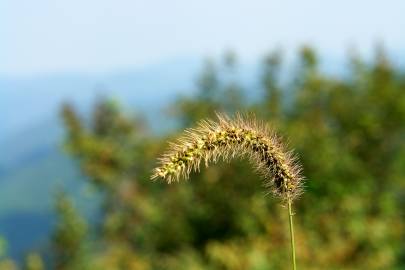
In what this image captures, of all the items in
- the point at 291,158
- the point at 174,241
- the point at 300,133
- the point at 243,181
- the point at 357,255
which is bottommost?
the point at 291,158

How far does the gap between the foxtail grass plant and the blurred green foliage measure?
31.8ft

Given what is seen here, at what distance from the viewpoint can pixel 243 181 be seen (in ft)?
78.1

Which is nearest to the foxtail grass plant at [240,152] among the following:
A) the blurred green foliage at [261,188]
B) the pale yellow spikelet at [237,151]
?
the pale yellow spikelet at [237,151]

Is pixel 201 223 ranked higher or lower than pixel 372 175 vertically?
lower

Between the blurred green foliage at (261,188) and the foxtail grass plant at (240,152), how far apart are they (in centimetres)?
969

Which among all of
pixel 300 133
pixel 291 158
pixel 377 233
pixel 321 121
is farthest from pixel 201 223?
pixel 291 158

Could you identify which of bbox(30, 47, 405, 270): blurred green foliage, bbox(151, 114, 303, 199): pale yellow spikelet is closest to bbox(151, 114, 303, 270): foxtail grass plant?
bbox(151, 114, 303, 199): pale yellow spikelet

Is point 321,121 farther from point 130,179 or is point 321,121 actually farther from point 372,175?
point 130,179

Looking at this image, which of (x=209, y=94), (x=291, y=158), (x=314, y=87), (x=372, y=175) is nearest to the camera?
(x=291, y=158)

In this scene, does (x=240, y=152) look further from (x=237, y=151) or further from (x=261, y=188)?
(x=261, y=188)

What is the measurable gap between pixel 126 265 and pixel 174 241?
3.52 meters

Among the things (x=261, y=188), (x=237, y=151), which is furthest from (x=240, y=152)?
(x=261, y=188)

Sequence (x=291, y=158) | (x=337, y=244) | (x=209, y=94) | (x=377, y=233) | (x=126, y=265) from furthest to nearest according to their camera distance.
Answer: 1. (x=209, y=94)
2. (x=126, y=265)
3. (x=377, y=233)
4. (x=337, y=244)
5. (x=291, y=158)

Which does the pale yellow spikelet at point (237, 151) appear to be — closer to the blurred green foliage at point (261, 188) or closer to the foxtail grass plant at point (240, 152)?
the foxtail grass plant at point (240, 152)
